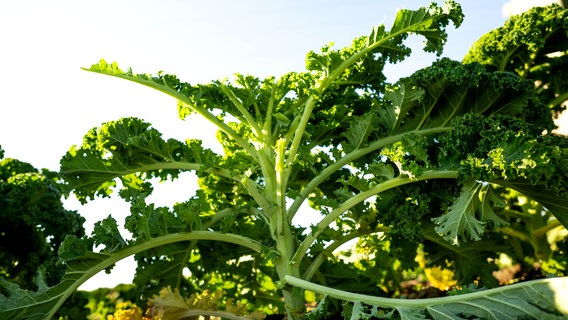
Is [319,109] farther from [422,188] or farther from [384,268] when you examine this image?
[384,268]

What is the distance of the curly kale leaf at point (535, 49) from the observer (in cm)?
613

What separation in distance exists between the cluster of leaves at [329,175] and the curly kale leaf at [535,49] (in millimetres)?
1139

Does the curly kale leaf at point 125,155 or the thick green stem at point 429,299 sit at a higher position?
the curly kale leaf at point 125,155

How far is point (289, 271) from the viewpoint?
4.70 metres

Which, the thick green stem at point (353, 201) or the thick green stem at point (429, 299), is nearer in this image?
the thick green stem at point (429, 299)

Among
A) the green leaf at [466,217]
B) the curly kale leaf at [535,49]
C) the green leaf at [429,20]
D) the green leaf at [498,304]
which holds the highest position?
the curly kale leaf at [535,49]

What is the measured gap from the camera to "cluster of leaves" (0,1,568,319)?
4379 mm

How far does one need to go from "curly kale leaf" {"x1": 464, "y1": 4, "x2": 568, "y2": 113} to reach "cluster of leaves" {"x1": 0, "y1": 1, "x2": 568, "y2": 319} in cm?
114

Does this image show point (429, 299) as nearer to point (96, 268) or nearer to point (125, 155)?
point (96, 268)

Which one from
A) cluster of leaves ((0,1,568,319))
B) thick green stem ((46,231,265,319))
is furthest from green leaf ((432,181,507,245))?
thick green stem ((46,231,265,319))

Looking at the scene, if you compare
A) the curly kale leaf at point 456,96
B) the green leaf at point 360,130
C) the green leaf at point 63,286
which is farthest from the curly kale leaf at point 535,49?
the green leaf at point 63,286

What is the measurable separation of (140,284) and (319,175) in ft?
6.95

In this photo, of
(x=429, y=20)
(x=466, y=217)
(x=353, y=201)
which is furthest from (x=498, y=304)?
(x=429, y=20)

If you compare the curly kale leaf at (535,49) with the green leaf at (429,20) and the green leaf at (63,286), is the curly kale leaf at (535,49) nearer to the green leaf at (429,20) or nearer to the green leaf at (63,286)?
the green leaf at (429,20)
